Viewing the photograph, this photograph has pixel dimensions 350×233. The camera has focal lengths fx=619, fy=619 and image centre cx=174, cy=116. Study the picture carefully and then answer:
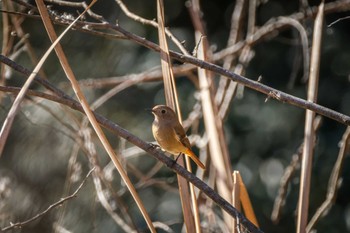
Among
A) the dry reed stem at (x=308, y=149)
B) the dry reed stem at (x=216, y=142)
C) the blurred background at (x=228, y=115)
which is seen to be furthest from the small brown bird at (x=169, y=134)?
the blurred background at (x=228, y=115)

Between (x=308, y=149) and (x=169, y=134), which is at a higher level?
(x=308, y=149)

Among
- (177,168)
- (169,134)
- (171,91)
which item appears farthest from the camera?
(169,134)

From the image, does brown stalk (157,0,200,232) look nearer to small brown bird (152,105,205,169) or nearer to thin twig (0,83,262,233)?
thin twig (0,83,262,233)

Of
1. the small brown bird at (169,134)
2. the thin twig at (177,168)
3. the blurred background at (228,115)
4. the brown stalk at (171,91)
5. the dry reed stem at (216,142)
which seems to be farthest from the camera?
the blurred background at (228,115)

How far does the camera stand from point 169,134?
2717 millimetres

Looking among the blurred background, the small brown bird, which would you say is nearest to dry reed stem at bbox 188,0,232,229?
the small brown bird

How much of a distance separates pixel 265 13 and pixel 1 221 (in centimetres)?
331

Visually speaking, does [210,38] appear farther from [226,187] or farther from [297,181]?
[226,187]

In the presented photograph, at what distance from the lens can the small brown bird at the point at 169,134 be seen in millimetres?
2623

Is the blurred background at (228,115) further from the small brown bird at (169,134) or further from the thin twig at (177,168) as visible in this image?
the thin twig at (177,168)

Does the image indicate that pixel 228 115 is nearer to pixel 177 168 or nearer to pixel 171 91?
pixel 171 91

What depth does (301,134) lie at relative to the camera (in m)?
4.84

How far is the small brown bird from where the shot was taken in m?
2.62

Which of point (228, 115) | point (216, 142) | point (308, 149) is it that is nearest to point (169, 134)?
point (216, 142)
